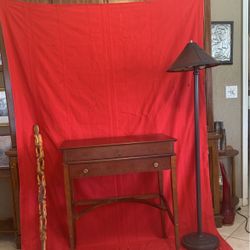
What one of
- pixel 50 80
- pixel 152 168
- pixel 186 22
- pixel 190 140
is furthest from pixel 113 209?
pixel 186 22

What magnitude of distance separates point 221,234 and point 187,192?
17.5 inches

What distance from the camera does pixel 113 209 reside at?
2.43 meters

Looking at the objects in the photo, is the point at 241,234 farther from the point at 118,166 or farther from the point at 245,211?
the point at 118,166

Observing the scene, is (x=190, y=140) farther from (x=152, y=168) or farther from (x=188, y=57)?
(x=188, y=57)

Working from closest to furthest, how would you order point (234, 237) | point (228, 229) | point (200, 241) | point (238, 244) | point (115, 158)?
point (115, 158), point (200, 241), point (238, 244), point (234, 237), point (228, 229)

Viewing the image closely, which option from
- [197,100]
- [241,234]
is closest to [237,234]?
[241,234]

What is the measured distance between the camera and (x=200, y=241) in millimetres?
2156

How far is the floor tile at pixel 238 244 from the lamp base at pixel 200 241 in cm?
17

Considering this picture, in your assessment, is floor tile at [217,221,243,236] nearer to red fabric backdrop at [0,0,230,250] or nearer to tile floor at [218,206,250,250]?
tile floor at [218,206,250,250]

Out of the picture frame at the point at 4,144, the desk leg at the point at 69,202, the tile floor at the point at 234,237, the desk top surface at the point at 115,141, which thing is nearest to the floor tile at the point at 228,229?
the tile floor at the point at 234,237

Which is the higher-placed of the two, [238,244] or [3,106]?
[3,106]

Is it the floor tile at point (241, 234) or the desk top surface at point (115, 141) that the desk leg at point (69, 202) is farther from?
the floor tile at point (241, 234)

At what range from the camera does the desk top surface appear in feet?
6.70

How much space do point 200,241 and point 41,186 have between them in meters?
1.21
